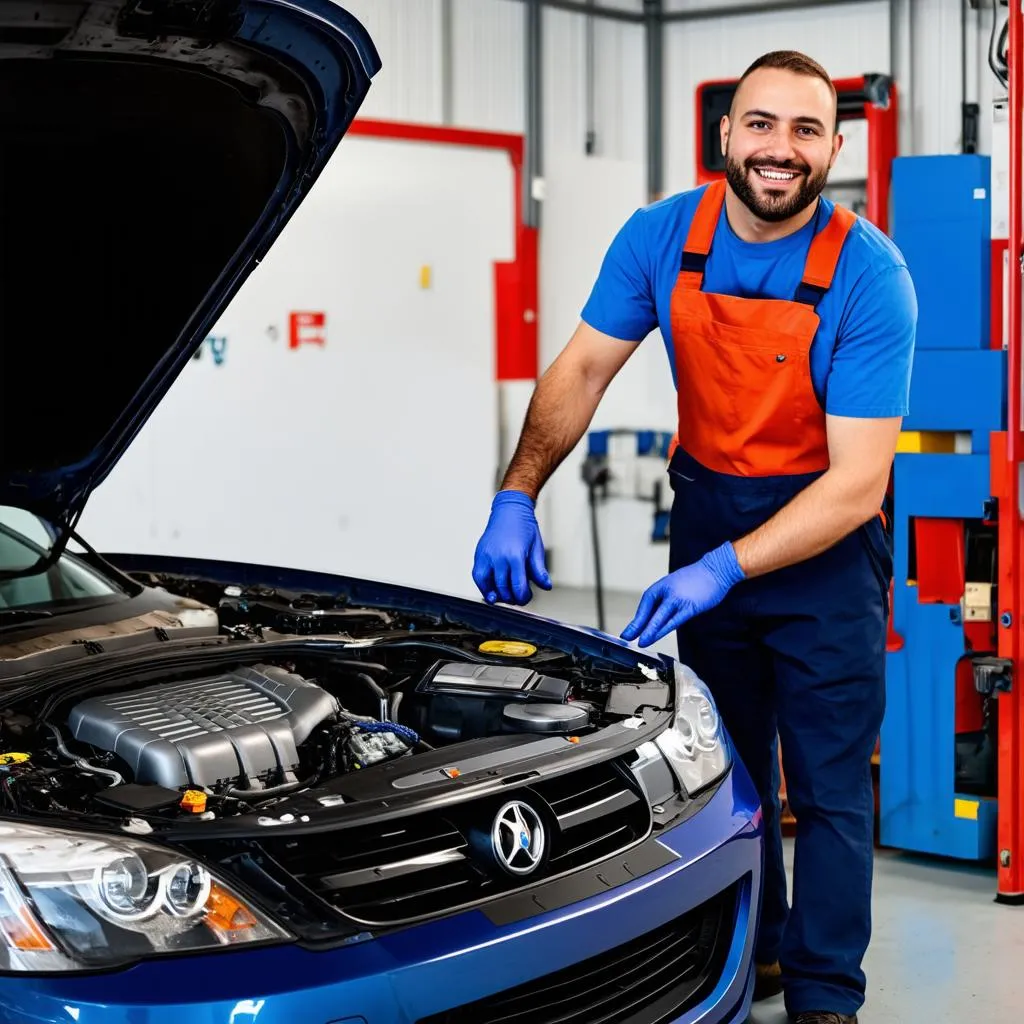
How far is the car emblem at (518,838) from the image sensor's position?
1.63 meters

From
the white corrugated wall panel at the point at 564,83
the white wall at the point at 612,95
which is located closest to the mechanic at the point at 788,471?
the white wall at the point at 612,95

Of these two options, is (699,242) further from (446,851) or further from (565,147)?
(565,147)

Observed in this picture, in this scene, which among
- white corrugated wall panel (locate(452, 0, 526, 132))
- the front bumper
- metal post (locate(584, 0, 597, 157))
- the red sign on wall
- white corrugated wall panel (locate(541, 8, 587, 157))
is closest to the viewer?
the front bumper

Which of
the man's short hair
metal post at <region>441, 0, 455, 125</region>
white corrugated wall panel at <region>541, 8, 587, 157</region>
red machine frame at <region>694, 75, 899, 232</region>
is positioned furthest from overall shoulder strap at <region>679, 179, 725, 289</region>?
white corrugated wall panel at <region>541, 8, 587, 157</region>

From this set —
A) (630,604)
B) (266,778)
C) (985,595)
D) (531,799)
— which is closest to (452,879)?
(531,799)

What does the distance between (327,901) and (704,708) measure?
2.70ft

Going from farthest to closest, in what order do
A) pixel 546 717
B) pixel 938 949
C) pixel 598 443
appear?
1. pixel 598 443
2. pixel 938 949
3. pixel 546 717

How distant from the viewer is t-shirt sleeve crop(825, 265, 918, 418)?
2.33 meters

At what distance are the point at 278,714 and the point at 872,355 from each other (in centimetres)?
115

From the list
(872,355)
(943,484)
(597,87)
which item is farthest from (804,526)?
(597,87)

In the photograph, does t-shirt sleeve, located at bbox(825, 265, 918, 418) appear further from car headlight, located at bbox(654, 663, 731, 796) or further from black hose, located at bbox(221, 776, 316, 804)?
black hose, located at bbox(221, 776, 316, 804)

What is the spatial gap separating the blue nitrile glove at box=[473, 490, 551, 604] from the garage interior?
698 mm

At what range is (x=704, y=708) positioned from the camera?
2.14 meters

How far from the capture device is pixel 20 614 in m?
2.24
